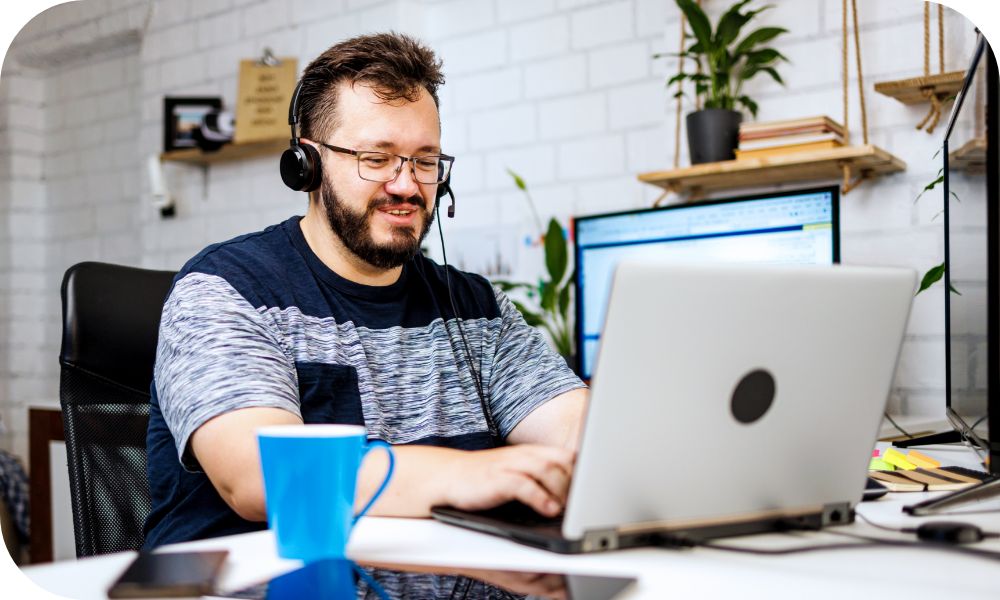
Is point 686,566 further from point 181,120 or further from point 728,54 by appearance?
point 181,120

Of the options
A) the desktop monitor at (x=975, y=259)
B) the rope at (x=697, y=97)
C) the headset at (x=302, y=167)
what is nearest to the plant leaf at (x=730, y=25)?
the rope at (x=697, y=97)

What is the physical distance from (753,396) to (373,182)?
75 centimetres

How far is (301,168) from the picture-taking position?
1.35 meters

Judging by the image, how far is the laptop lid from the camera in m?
0.69

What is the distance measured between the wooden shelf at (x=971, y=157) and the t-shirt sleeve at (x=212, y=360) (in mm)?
809

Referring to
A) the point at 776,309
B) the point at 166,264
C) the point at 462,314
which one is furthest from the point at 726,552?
the point at 166,264

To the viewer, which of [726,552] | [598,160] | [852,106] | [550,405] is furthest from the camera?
[598,160]

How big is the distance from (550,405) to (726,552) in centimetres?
62

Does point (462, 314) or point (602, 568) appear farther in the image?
point (462, 314)

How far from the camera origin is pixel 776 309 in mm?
732

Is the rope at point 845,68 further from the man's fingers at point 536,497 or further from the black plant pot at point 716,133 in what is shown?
the man's fingers at point 536,497

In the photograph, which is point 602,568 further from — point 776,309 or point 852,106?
point 852,106

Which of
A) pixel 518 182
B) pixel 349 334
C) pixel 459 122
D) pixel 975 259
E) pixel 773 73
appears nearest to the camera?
pixel 975 259

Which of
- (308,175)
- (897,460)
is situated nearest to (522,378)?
(308,175)
